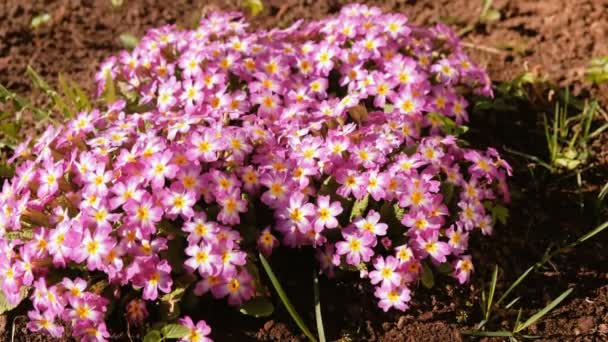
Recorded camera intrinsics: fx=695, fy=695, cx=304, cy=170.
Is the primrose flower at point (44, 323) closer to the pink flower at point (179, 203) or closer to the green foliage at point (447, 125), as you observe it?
the pink flower at point (179, 203)

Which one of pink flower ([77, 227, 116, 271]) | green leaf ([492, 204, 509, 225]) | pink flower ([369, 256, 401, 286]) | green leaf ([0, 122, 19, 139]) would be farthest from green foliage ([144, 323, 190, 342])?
green leaf ([0, 122, 19, 139])

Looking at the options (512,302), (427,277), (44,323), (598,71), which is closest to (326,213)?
(427,277)

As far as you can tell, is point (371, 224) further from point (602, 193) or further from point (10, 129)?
point (10, 129)

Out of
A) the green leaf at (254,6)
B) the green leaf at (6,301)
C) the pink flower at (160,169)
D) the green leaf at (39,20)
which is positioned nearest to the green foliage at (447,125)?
the pink flower at (160,169)

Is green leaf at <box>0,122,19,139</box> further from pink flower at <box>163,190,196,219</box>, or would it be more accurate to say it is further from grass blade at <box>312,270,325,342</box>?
grass blade at <box>312,270,325,342</box>

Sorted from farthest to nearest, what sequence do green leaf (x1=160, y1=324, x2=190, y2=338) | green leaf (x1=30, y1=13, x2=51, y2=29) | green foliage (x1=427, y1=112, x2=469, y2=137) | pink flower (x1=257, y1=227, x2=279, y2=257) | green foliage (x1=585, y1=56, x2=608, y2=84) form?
1. green leaf (x1=30, y1=13, x2=51, y2=29)
2. green foliage (x1=585, y1=56, x2=608, y2=84)
3. green foliage (x1=427, y1=112, x2=469, y2=137)
4. pink flower (x1=257, y1=227, x2=279, y2=257)
5. green leaf (x1=160, y1=324, x2=190, y2=338)

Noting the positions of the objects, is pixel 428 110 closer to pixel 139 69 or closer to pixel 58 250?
pixel 139 69
